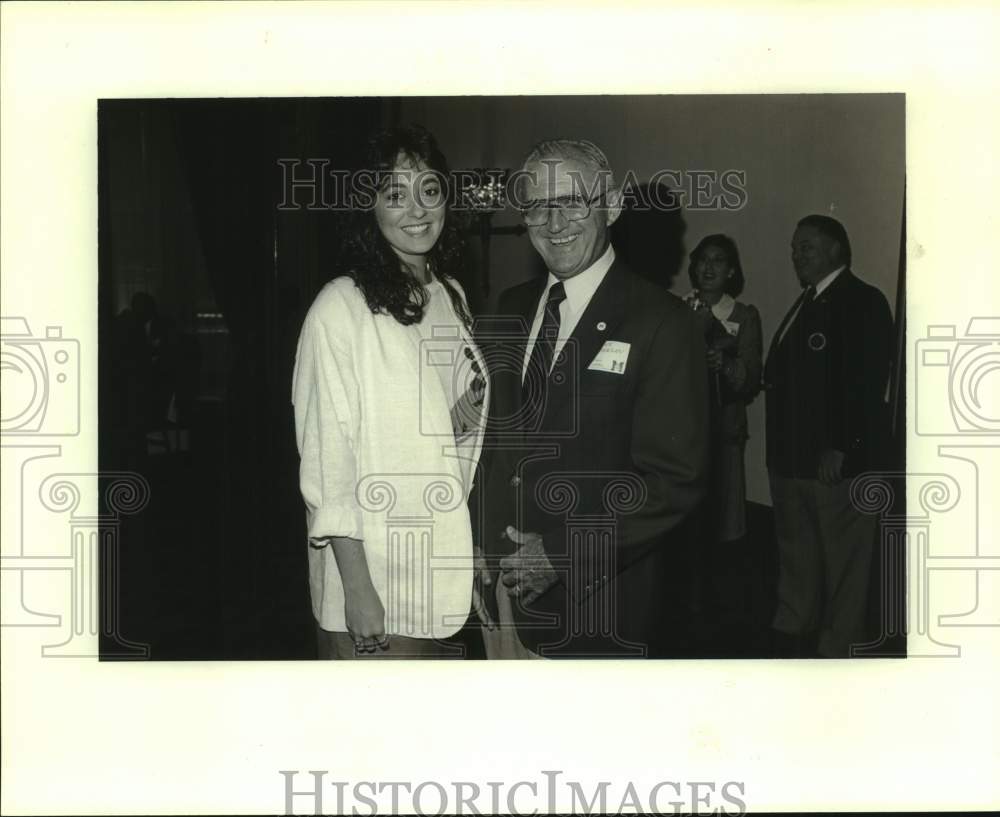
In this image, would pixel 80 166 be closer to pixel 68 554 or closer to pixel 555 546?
pixel 68 554

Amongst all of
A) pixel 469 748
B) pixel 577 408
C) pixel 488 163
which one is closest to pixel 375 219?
pixel 488 163

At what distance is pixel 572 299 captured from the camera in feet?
11.1

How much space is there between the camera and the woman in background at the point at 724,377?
3355mm

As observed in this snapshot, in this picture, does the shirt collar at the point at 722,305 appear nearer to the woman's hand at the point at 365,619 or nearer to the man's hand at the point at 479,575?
the man's hand at the point at 479,575

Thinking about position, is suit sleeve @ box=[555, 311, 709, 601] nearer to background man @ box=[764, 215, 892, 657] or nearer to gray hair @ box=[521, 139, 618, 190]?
background man @ box=[764, 215, 892, 657]

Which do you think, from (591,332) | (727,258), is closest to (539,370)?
(591,332)

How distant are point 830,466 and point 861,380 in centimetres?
26

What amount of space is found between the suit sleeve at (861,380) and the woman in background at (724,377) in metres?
0.24

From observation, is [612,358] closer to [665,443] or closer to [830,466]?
[665,443]

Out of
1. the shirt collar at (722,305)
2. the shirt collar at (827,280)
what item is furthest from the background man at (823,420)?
the shirt collar at (722,305)

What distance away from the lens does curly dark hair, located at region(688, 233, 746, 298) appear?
11.0 ft

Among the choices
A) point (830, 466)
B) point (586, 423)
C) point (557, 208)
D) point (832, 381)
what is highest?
point (557, 208)

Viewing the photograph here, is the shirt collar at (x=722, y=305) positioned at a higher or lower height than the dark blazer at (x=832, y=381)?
higher

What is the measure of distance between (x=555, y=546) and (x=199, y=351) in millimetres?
1143
